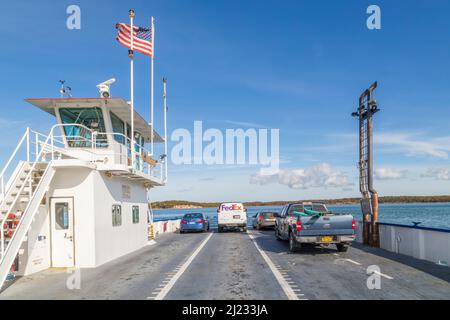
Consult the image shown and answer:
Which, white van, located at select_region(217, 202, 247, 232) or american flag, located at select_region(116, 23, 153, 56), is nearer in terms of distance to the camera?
american flag, located at select_region(116, 23, 153, 56)

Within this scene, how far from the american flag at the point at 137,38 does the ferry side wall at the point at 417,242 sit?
1221cm

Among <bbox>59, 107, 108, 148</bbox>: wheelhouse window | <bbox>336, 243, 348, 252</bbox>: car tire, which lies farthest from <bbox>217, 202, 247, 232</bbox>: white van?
<bbox>59, 107, 108, 148</bbox>: wheelhouse window

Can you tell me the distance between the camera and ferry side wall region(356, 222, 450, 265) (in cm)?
1149

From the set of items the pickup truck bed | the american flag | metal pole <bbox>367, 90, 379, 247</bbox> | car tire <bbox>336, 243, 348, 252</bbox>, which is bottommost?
car tire <bbox>336, 243, 348, 252</bbox>

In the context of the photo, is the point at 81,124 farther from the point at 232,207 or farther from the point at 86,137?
the point at 232,207

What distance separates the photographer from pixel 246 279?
992cm

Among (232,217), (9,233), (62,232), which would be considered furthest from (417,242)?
(232,217)

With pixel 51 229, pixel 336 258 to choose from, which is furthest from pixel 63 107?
pixel 336 258

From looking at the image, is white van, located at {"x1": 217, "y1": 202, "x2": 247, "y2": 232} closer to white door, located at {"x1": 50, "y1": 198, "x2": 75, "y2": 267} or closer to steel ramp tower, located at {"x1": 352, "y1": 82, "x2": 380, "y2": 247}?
steel ramp tower, located at {"x1": 352, "y1": 82, "x2": 380, "y2": 247}

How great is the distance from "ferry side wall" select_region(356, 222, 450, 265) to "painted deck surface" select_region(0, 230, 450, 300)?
408mm

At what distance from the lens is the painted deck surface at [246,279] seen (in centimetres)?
832

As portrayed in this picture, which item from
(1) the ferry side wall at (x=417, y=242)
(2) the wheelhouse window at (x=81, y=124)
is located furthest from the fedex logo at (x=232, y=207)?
(2) the wheelhouse window at (x=81, y=124)

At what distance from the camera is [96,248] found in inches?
508

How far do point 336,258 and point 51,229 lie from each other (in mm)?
9547
